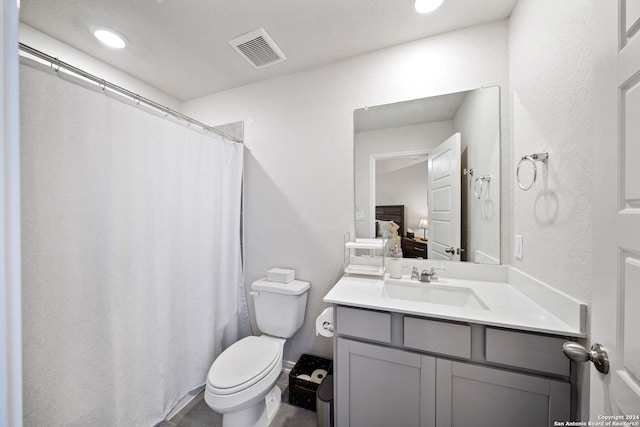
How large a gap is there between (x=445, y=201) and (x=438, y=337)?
2.74 feet

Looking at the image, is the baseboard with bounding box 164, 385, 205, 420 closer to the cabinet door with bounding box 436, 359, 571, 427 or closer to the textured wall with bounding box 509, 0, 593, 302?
the cabinet door with bounding box 436, 359, 571, 427

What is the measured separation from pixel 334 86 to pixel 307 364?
2060mm

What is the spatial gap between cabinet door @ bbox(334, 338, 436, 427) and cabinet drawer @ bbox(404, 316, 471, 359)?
0.17 ft

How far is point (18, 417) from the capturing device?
1.39ft

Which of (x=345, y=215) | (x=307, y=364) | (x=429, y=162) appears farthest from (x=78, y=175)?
(x=429, y=162)

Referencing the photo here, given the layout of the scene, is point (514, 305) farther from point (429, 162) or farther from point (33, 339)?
A: point (33, 339)

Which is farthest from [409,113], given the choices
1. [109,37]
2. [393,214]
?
[109,37]

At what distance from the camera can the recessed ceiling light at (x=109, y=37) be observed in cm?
137

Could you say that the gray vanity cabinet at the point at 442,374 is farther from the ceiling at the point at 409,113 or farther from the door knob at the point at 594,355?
the ceiling at the point at 409,113

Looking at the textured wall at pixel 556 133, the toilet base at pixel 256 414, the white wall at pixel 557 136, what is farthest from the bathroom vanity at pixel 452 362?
the toilet base at pixel 256 414

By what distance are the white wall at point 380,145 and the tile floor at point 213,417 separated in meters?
1.20

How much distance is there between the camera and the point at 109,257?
44.0 inches

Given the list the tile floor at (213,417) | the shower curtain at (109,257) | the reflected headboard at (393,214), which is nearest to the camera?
the shower curtain at (109,257)

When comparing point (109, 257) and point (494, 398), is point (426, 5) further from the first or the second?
point (109, 257)
